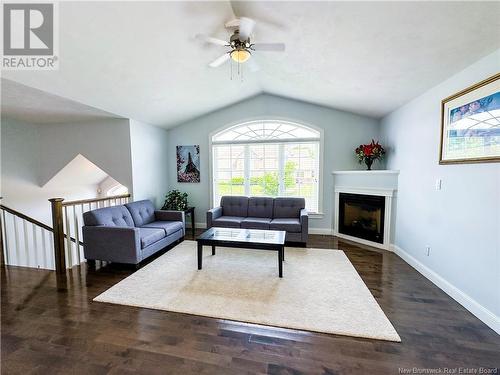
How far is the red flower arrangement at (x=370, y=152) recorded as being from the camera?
14.3 ft

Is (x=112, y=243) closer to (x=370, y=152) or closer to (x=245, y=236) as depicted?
(x=245, y=236)

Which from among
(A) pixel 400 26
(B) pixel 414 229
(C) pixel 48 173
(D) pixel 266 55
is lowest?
(B) pixel 414 229

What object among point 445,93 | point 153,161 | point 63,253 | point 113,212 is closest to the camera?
point 445,93

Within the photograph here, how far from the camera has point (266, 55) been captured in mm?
3266

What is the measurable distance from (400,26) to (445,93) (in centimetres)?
126

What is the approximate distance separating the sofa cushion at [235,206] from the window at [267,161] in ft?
1.65

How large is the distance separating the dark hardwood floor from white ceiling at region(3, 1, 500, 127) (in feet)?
8.25

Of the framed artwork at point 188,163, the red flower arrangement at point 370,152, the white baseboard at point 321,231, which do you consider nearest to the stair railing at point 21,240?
the framed artwork at point 188,163

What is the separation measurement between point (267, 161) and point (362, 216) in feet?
7.53

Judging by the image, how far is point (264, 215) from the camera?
4.76m

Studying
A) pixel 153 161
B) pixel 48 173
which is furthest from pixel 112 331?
pixel 48 173

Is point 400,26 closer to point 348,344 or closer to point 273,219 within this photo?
point 348,344

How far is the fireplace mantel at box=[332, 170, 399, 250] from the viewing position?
157 inches

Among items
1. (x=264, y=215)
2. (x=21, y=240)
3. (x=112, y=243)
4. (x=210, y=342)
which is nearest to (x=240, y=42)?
(x=210, y=342)
